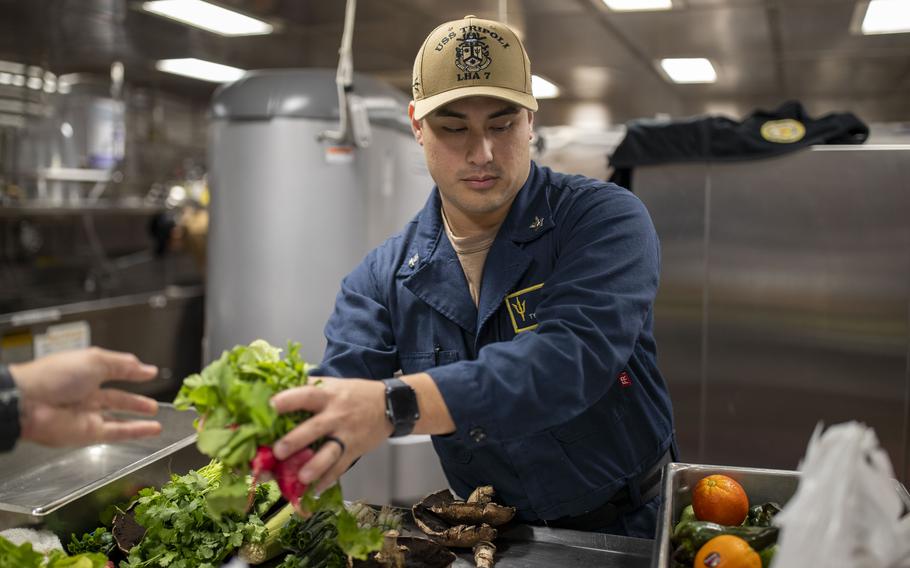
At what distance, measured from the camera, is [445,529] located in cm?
165

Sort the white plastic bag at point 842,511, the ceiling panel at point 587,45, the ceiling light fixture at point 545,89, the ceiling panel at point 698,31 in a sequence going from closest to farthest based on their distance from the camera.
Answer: the white plastic bag at point 842,511, the ceiling panel at point 698,31, the ceiling panel at point 587,45, the ceiling light fixture at point 545,89

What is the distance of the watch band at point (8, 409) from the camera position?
1.20m

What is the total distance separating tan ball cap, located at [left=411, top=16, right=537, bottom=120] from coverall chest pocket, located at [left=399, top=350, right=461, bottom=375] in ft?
1.85

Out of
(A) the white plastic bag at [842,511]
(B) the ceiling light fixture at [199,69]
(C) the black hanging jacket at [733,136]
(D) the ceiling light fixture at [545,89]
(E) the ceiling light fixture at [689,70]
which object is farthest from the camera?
(B) the ceiling light fixture at [199,69]

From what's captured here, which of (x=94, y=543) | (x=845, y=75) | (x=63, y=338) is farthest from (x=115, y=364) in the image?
(x=845, y=75)

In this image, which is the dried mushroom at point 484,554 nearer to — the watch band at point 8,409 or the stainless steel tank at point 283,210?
the watch band at point 8,409

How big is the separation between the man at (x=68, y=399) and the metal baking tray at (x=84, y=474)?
29 centimetres

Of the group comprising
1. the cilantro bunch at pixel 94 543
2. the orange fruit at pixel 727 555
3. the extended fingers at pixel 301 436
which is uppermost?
the extended fingers at pixel 301 436

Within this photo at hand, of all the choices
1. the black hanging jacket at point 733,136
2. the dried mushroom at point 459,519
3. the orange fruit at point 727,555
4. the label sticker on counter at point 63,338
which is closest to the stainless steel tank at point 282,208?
the black hanging jacket at point 733,136

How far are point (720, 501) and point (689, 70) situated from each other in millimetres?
5474

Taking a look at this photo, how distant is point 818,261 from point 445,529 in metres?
2.63

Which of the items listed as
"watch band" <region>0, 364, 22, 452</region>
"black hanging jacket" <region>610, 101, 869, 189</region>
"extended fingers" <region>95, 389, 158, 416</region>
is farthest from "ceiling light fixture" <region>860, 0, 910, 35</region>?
"watch band" <region>0, 364, 22, 452</region>

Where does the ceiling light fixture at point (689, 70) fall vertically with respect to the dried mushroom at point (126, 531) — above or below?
above

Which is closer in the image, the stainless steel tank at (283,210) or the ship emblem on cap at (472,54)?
the ship emblem on cap at (472,54)
